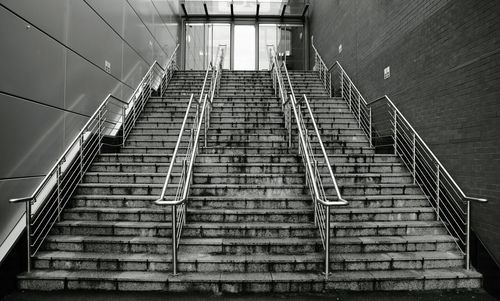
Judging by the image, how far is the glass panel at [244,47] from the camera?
16188 mm

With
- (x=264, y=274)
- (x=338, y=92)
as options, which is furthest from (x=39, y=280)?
(x=338, y=92)

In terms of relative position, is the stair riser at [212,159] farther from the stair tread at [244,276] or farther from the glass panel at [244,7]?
the glass panel at [244,7]

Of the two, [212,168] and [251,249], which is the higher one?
[212,168]

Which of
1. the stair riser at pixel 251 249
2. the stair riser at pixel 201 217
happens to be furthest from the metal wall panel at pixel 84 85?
the stair riser at pixel 251 249

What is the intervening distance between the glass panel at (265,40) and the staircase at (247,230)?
10331 mm

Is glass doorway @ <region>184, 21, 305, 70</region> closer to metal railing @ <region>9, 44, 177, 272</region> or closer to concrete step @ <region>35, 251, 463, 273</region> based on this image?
metal railing @ <region>9, 44, 177, 272</region>

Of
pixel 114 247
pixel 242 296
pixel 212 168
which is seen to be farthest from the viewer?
pixel 212 168

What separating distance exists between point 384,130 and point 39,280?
6.67m

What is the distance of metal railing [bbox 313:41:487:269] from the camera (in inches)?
172

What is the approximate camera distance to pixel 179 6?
15.1 meters

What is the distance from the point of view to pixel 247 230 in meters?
4.48

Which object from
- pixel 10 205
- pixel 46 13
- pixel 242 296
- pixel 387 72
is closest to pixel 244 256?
pixel 242 296

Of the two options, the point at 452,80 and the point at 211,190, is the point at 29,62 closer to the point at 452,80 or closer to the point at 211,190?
the point at 211,190

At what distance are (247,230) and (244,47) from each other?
13.5 metres
